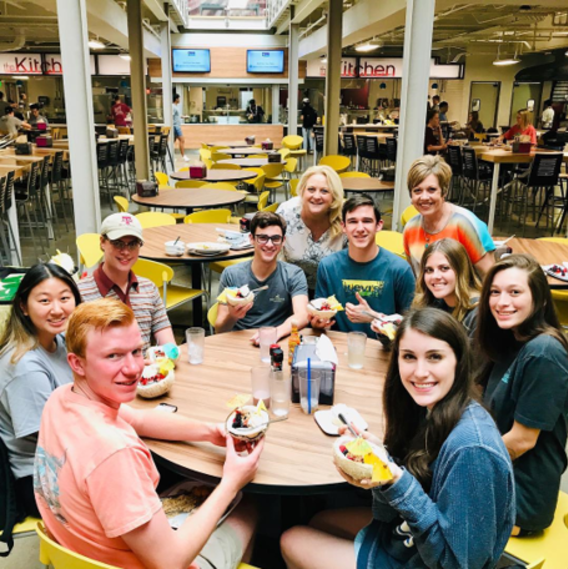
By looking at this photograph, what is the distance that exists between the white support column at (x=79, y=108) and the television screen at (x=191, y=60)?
13.5 m

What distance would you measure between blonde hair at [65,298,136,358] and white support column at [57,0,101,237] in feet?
12.3

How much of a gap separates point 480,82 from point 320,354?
21.5m

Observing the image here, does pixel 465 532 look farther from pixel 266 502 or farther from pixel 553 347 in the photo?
pixel 266 502

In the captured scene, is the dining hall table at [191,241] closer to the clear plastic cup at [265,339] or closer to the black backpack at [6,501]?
the clear plastic cup at [265,339]

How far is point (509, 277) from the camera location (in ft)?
5.91

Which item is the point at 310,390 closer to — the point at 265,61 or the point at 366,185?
the point at 366,185

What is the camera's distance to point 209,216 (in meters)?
5.00

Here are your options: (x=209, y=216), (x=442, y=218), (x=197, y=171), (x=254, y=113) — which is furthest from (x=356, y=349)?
(x=254, y=113)

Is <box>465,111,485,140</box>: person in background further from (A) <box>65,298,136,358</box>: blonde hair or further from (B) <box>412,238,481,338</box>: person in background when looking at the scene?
(A) <box>65,298,136,358</box>: blonde hair

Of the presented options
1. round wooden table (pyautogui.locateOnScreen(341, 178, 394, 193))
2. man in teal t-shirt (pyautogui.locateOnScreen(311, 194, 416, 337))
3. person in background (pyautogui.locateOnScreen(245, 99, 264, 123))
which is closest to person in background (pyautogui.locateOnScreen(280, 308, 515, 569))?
man in teal t-shirt (pyautogui.locateOnScreen(311, 194, 416, 337))

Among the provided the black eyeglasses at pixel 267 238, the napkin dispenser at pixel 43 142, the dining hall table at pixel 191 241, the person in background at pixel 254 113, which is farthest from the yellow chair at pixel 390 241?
the person in background at pixel 254 113

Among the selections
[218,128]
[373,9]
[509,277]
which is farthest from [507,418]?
[218,128]

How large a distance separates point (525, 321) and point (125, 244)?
1737mm

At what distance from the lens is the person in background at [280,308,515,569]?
1243 mm
